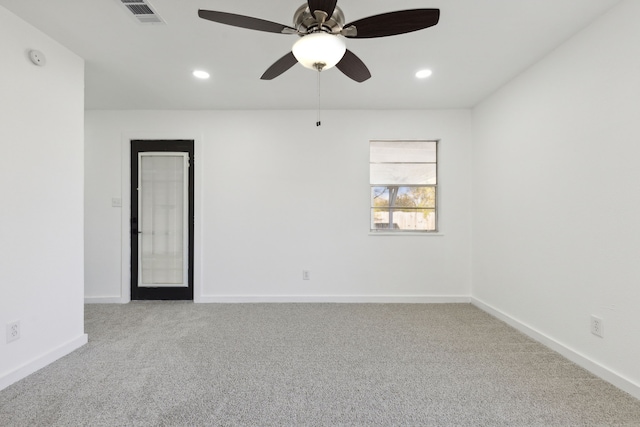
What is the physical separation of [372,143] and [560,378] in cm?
298

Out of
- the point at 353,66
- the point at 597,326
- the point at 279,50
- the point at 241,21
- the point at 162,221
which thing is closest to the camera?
the point at 241,21

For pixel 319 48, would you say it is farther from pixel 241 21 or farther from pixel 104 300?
pixel 104 300

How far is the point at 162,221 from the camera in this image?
395 centimetres

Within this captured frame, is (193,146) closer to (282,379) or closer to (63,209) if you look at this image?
(63,209)

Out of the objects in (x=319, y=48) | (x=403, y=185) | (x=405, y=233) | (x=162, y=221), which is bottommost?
(x=405, y=233)

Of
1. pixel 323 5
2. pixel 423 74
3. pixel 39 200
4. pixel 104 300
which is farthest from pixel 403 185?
pixel 104 300

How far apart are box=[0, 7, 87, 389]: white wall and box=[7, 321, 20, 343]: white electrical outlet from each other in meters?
0.03

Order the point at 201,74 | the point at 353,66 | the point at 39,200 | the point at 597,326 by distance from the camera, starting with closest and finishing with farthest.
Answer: the point at 353,66 → the point at 597,326 → the point at 39,200 → the point at 201,74

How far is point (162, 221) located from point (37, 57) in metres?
2.15

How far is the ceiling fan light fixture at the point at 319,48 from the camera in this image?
155 centimetres

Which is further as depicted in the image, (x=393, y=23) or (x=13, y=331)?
(x=13, y=331)

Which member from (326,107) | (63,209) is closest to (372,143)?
(326,107)

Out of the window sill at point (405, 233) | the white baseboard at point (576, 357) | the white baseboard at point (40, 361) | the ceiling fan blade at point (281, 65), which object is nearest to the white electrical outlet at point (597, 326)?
the white baseboard at point (576, 357)

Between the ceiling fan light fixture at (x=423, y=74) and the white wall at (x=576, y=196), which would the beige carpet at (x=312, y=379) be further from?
the ceiling fan light fixture at (x=423, y=74)
